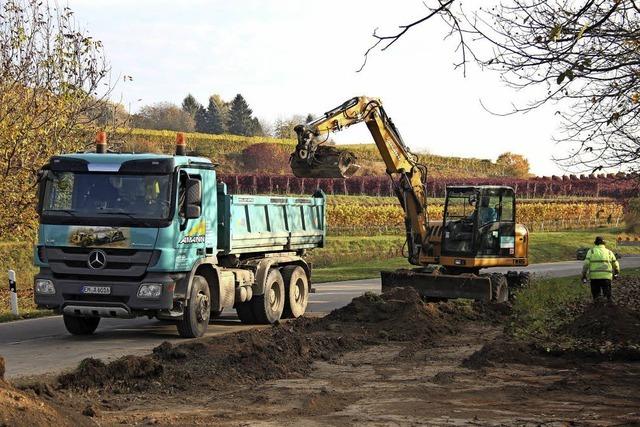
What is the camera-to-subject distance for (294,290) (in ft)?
62.1

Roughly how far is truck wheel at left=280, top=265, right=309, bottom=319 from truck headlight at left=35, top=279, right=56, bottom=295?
5409 mm

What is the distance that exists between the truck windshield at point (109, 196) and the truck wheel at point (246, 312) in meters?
3.77

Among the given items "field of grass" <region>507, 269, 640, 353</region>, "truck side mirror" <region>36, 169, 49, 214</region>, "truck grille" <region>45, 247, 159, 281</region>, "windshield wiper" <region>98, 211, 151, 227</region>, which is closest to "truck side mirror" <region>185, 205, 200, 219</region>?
"windshield wiper" <region>98, 211, 151, 227</region>

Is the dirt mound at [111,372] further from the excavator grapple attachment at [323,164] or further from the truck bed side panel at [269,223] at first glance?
the excavator grapple attachment at [323,164]

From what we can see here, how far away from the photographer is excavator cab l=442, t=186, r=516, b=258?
21281 mm

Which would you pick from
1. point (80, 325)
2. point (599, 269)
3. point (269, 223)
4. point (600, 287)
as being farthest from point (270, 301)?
point (600, 287)

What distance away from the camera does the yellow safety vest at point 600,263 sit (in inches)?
769

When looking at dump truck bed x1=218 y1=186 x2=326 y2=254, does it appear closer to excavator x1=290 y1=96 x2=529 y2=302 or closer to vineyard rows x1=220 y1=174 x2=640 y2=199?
excavator x1=290 y1=96 x2=529 y2=302

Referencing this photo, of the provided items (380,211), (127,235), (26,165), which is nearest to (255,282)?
(127,235)

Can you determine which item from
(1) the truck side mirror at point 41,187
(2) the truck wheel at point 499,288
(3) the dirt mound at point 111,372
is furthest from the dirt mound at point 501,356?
(1) the truck side mirror at point 41,187

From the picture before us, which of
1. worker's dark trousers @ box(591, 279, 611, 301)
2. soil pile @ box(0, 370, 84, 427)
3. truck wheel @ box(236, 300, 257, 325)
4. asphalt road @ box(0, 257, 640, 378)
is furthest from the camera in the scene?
worker's dark trousers @ box(591, 279, 611, 301)

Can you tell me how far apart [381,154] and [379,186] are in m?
52.4

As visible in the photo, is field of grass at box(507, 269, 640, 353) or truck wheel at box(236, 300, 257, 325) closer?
field of grass at box(507, 269, 640, 353)

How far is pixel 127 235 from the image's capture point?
1442cm
